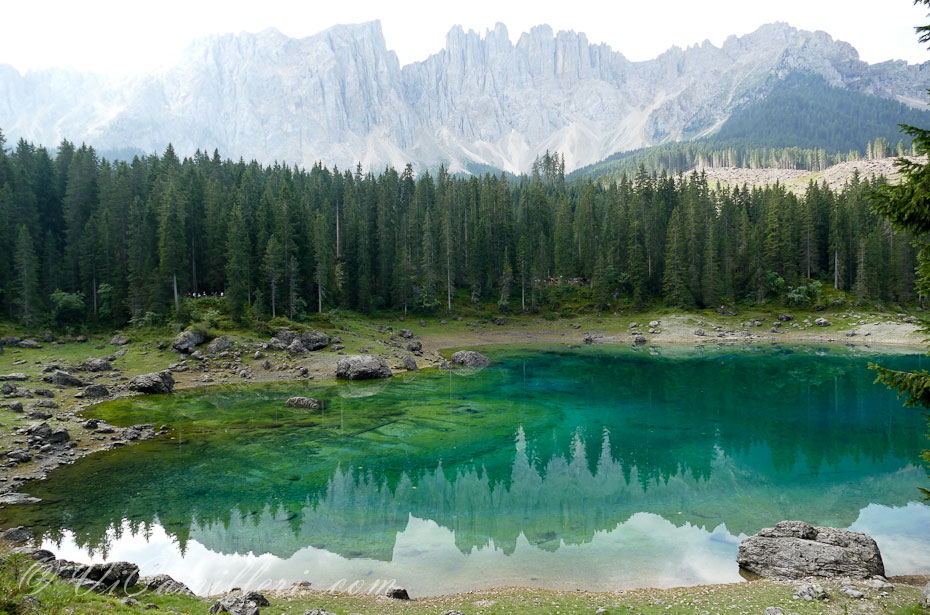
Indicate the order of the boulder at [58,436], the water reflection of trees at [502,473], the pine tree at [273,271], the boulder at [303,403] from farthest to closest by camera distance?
the pine tree at [273,271] → the boulder at [303,403] → the boulder at [58,436] → the water reflection of trees at [502,473]

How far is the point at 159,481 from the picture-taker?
84.9ft

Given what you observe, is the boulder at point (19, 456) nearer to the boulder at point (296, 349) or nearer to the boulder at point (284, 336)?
the boulder at point (296, 349)

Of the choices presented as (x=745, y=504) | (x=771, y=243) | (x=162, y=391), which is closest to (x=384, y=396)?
(x=162, y=391)

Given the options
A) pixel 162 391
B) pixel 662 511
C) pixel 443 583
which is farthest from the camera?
pixel 162 391

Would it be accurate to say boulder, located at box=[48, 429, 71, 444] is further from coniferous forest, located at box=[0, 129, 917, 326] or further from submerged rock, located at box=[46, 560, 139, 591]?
coniferous forest, located at box=[0, 129, 917, 326]

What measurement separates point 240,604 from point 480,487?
595 inches

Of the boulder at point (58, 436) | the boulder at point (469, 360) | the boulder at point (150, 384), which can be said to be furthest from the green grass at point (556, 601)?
the boulder at point (469, 360)

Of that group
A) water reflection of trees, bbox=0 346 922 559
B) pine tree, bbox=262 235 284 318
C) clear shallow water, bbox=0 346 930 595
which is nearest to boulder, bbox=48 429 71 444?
water reflection of trees, bbox=0 346 922 559

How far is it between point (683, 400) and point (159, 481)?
43.2 metres

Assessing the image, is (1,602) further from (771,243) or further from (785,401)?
(771,243)

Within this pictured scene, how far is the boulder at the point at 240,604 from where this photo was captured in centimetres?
1271

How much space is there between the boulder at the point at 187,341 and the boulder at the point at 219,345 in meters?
1.48

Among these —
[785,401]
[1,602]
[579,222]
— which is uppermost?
A: [579,222]

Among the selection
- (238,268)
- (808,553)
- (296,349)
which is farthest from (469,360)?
(808,553)
